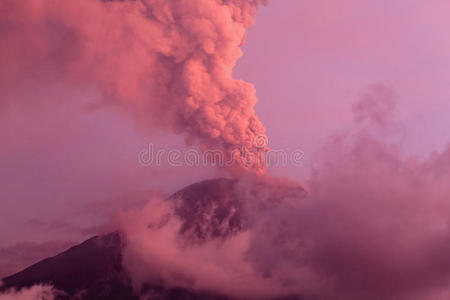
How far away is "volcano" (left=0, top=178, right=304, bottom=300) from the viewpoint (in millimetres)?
56656

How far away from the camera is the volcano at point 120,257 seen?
5666 cm

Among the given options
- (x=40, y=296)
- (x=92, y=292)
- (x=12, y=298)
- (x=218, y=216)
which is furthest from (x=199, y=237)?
(x=12, y=298)

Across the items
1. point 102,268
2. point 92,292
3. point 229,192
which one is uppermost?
point 229,192

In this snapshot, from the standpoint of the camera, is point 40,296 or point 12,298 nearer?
point 40,296

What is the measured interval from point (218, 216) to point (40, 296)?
2675cm

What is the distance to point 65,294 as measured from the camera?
54.3 metres

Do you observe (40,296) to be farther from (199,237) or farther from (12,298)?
(199,237)

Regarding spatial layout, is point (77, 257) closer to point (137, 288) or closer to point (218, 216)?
point (137, 288)

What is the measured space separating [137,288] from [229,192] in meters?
20.2

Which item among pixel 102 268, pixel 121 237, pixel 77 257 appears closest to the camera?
pixel 102 268

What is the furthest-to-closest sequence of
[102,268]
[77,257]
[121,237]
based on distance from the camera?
[121,237] → [77,257] → [102,268]

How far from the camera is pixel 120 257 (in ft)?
220

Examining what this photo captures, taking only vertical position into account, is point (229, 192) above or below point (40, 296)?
above

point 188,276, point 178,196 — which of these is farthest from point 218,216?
point 188,276
